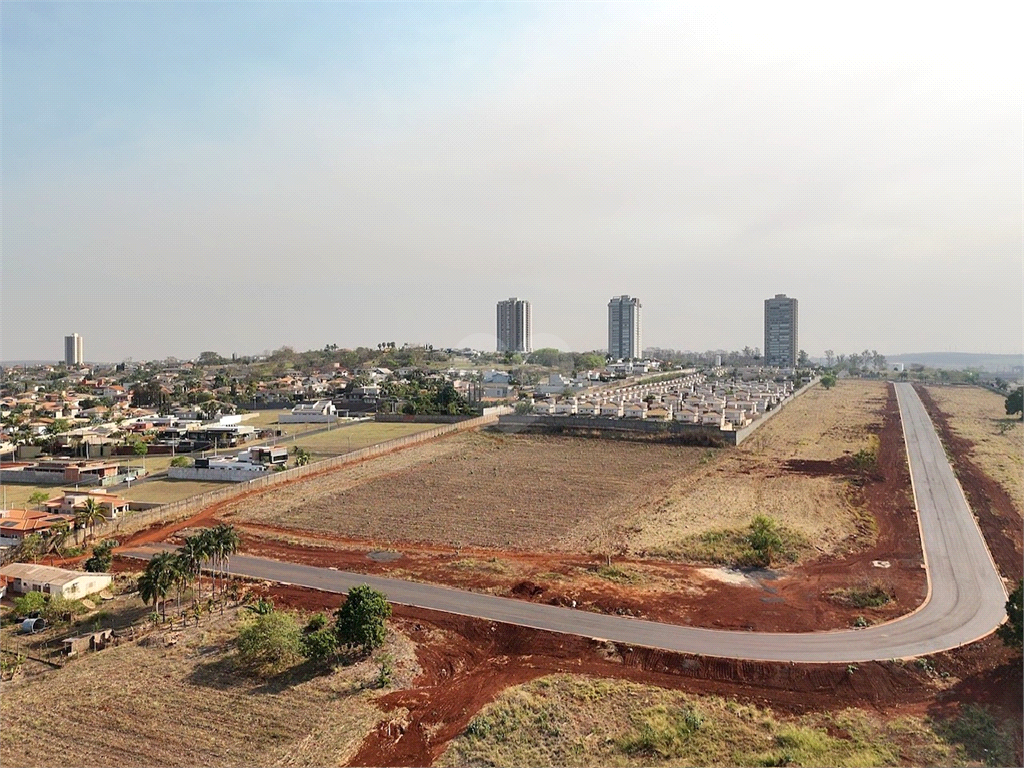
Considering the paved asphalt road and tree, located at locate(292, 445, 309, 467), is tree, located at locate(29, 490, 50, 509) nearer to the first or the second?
the paved asphalt road

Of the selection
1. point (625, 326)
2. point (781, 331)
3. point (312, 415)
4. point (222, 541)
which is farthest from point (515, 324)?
point (222, 541)

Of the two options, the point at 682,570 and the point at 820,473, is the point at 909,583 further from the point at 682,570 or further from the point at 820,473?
the point at 820,473

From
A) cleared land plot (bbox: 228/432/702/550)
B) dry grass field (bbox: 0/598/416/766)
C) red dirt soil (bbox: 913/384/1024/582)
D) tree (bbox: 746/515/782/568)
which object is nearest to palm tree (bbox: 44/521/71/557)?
cleared land plot (bbox: 228/432/702/550)

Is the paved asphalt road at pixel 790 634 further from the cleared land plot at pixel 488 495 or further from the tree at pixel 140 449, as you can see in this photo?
the tree at pixel 140 449

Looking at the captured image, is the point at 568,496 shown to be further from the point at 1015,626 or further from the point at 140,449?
the point at 140,449

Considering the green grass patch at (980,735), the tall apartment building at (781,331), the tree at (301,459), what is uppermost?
the tall apartment building at (781,331)

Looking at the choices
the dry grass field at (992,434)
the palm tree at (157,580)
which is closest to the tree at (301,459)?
the palm tree at (157,580)
